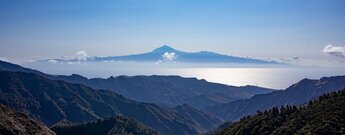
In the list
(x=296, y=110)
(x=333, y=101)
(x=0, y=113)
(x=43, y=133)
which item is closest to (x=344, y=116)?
(x=333, y=101)

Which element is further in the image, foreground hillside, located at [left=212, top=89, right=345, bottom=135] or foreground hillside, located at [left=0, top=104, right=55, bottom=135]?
foreground hillside, located at [left=212, top=89, right=345, bottom=135]

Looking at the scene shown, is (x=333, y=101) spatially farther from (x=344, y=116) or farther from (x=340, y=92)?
(x=344, y=116)

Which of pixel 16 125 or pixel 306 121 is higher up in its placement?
pixel 306 121

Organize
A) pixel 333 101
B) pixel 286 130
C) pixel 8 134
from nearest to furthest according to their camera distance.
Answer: pixel 8 134 → pixel 286 130 → pixel 333 101

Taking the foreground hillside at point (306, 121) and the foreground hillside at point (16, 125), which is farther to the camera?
the foreground hillside at point (306, 121)
